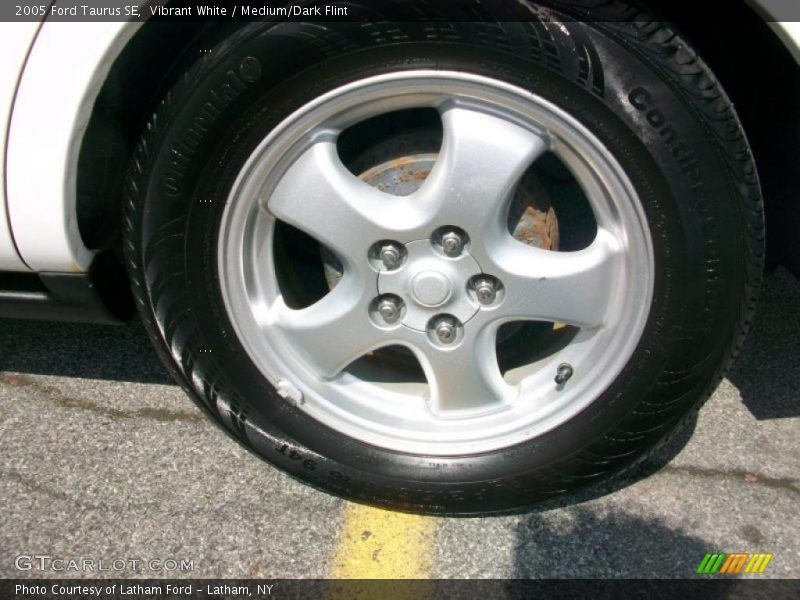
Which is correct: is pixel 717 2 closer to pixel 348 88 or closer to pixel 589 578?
pixel 348 88

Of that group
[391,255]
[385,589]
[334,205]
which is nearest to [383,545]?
[385,589]

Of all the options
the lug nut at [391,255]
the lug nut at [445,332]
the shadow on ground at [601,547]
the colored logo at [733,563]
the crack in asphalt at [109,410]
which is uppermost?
the lug nut at [391,255]

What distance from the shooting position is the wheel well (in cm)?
132

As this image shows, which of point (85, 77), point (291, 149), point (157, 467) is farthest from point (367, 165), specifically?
point (157, 467)

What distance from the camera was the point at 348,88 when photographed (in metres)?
1.27

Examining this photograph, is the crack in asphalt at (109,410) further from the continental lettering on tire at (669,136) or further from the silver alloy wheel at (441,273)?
the continental lettering on tire at (669,136)

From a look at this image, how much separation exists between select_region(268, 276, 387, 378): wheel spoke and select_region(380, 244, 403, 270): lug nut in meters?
0.09

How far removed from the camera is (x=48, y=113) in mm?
1271

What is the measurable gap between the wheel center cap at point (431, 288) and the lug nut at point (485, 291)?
0.19ft

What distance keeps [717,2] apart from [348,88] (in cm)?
67

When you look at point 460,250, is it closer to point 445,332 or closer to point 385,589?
point 445,332

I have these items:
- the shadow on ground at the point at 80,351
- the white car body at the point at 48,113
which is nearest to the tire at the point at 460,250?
the white car body at the point at 48,113

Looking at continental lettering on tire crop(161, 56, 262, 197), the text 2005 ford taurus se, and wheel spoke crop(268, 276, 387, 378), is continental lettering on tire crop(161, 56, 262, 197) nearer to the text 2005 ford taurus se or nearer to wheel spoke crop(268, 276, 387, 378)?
the text 2005 ford taurus se

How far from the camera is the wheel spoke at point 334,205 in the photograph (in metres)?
1.38
